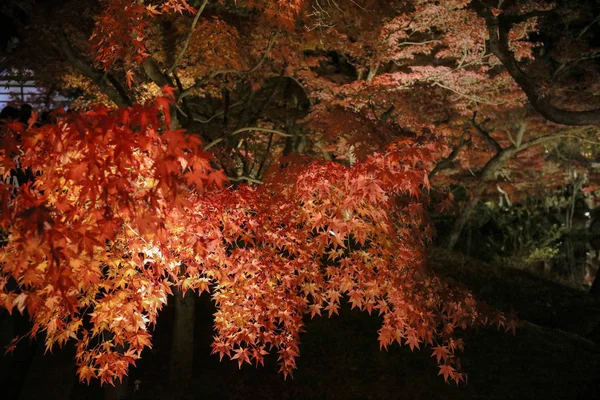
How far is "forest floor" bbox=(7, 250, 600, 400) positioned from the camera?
23.7 feet

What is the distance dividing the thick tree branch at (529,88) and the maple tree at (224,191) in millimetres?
26

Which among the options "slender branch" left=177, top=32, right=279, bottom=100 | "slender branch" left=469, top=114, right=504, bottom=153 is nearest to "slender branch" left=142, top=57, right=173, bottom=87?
"slender branch" left=177, top=32, right=279, bottom=100

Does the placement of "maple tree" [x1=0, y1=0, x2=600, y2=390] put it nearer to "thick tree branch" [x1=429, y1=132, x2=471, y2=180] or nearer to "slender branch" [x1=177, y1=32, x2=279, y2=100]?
"slender branch" [x1=177, y1=32, x2=279, y2=100]

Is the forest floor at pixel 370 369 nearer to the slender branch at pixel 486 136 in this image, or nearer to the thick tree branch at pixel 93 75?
the thick tree branch at pixel 93 75

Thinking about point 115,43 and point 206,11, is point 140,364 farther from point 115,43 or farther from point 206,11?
point 206,11

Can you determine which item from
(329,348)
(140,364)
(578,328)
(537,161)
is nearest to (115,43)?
(140,364)

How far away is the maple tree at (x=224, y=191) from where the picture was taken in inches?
132

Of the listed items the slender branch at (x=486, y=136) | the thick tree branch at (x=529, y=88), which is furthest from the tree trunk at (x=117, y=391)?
the slender branch at (x=486, y=136)

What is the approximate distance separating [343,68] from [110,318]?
1080cm

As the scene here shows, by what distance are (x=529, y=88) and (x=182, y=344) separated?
21.7ft

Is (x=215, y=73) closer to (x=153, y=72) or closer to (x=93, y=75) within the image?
(x=153, y=72)

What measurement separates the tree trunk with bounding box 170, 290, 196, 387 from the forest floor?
8.0 inches

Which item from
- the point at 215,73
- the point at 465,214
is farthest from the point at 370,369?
the point at 465,214

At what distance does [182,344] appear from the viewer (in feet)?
24.2
